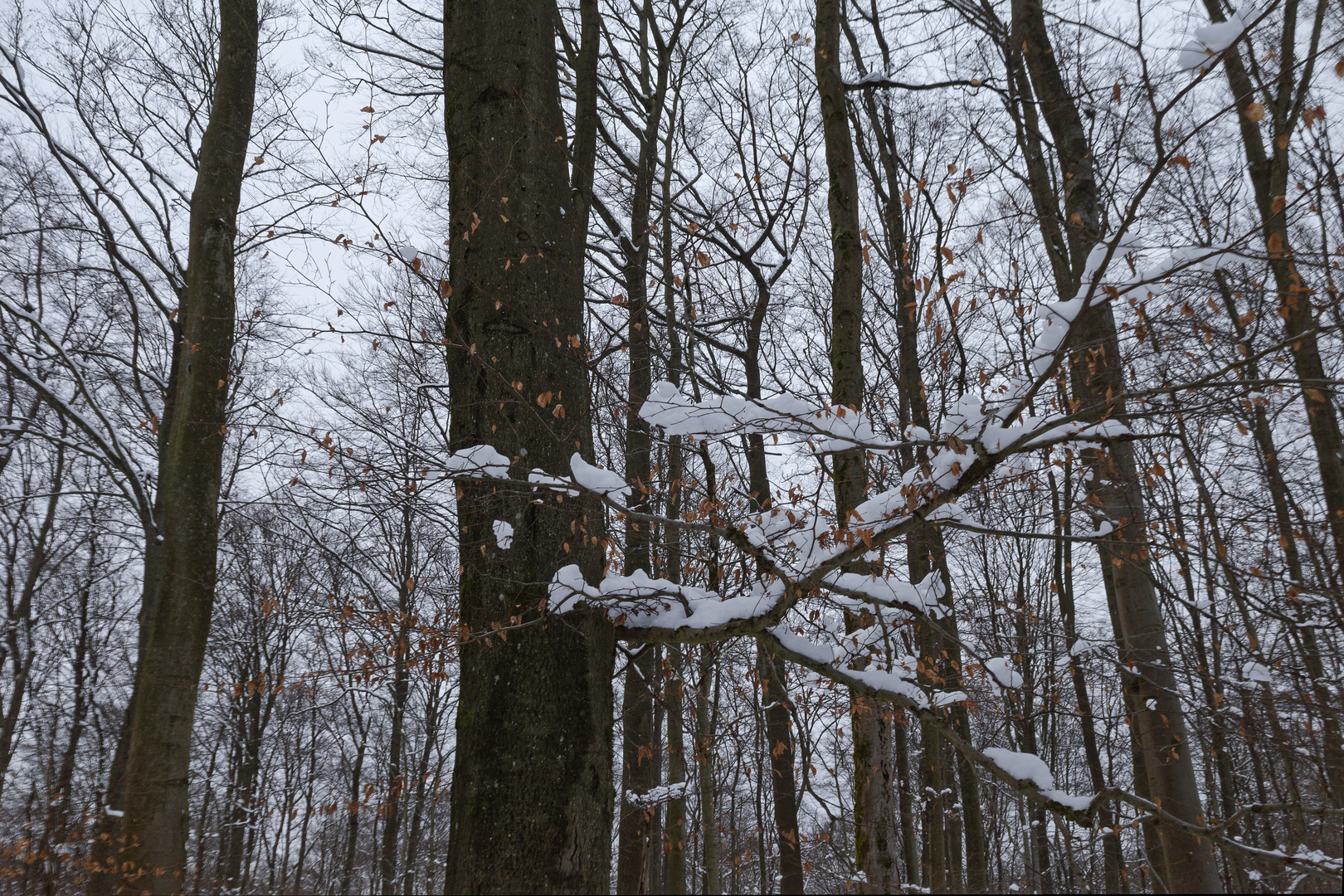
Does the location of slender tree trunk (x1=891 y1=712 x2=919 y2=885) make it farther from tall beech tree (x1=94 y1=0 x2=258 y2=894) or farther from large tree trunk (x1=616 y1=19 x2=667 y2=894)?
tall beech tree (x1=94 y1=0 x2=258 y2=894)

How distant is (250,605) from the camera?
15445 mm

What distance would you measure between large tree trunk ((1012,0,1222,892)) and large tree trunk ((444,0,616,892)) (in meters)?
2.39

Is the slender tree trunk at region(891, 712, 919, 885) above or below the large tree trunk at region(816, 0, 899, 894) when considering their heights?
below

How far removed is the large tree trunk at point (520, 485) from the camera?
250 centimetres

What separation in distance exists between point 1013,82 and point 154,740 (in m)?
8.84

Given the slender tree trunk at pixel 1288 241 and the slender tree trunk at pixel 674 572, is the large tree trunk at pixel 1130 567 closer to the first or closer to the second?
the slender tree trunk at pixel 1288 241

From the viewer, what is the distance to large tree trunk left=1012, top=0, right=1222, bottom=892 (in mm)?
3465

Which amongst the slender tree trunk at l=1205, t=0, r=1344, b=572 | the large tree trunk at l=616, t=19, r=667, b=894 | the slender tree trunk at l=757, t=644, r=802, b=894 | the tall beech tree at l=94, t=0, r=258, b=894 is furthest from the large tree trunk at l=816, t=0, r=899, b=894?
the tall beech tree at l=94, t=0, r=258, b=894

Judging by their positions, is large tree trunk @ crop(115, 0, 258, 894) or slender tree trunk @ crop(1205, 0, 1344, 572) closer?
slender tree trunk @ crop(1205, 0, 1344, 572)

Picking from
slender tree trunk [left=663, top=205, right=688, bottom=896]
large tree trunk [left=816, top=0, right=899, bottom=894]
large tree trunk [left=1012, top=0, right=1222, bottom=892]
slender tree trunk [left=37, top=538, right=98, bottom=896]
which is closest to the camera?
large tree trunk [left=1012, top=0, right=1222, bottom=892]

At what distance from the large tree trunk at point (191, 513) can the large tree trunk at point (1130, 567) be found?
503cm

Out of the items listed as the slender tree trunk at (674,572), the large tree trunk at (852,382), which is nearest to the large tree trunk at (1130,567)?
the large tree trunk at (852,382)

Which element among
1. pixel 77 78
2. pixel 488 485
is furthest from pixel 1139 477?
pixel 77 78

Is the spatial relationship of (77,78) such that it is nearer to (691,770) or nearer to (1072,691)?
(691,770)
